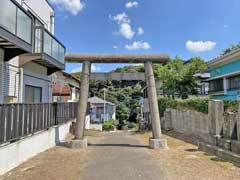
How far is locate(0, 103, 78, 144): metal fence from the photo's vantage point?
7312 millimetres

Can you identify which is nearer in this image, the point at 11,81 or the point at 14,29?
the point at 14,29

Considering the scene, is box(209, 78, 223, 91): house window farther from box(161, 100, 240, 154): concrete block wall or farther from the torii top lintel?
the torii top lintel

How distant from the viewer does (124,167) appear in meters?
8.04

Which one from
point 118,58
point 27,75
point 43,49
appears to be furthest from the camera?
point 27,75

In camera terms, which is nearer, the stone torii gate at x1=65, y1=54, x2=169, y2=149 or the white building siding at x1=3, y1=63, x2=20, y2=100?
the white building siding at x1=3, y1=63, x2=20, y2=100

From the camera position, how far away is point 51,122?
501 inches

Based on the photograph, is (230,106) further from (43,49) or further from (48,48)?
(48,48)

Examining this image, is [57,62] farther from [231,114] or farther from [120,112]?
[120,112]

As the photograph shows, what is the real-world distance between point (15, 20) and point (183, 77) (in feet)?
67.0

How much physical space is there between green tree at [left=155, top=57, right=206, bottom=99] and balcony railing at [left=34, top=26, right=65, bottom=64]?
1475cm

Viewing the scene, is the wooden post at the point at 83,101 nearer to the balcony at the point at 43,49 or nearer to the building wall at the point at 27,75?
the balcony at the point at 43,49

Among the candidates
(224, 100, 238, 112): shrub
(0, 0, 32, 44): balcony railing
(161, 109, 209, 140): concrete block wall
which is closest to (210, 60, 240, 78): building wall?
(161, 109, 209, 140): concrete block wall

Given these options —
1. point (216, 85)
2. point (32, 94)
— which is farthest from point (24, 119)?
point (216, 85)

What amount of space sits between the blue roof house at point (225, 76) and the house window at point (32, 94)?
47.0 feet
